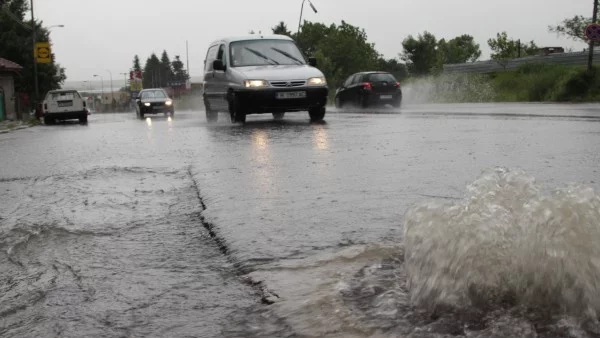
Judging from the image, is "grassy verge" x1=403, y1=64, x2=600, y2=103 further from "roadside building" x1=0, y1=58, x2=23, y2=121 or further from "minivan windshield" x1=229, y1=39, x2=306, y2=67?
"roadside building" x1=0, y1=58, x2=23, y2=121

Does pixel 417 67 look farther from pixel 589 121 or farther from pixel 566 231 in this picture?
pixel 566 231

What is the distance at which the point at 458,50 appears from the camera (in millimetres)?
114875

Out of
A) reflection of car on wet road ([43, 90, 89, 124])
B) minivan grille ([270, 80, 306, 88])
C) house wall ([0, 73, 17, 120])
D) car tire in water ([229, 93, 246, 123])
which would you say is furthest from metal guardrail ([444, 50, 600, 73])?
car tire in water ([229, 93, 246, 123])

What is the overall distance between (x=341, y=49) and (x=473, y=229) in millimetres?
89472

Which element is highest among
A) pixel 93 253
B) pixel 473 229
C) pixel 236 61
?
pixel 236 61

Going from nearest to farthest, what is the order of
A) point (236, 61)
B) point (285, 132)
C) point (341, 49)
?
point (285, 132) < point (236, 61) < point (341, 49)

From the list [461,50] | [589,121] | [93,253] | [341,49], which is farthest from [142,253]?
[461,50]

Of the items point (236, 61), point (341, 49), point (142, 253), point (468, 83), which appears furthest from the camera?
point (341, 49)

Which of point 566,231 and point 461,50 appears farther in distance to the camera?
point 461,50

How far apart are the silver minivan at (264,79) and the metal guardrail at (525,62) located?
30.2 meters

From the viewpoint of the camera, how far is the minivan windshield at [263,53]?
52.6 feet

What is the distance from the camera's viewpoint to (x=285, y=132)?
12781 millimetres

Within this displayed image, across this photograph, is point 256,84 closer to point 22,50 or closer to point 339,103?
point 339,103

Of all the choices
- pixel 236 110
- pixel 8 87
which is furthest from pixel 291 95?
pixel 8 87
